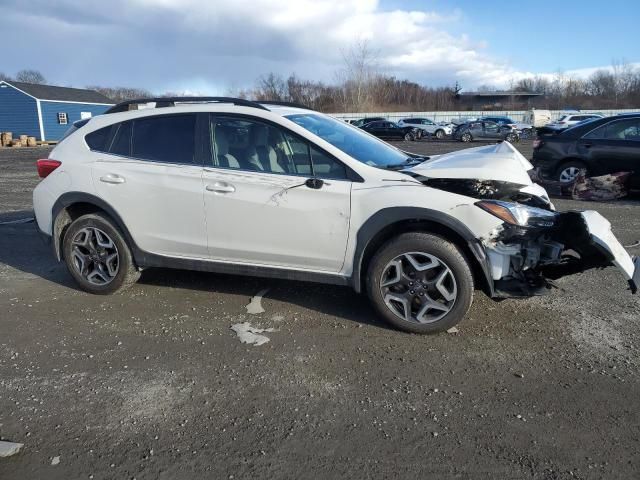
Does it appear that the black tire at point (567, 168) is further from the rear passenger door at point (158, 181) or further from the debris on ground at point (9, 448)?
the debris on ground at point (9, 448)

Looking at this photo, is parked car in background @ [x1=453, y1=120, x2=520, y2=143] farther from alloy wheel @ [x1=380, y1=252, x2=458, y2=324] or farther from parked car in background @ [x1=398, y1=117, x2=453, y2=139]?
alloy wheel @ [x1=380, y1=252, x2=458, y2=324]

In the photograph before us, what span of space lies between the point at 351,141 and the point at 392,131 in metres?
35.1

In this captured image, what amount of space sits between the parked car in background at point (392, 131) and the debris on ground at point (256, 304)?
3428 cm

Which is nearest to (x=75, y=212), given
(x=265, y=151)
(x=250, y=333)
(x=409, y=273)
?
(x=265, y=151)

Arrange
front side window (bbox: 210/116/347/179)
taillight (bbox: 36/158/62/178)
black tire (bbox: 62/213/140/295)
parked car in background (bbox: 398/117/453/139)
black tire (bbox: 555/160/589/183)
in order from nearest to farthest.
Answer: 1. front side window (bbox: 210/116/347/179)
2. black tire (bbox: 62/213/140/295)
3. taillight (bbox: 36/158/62/178)
4. black tire (bbox: 555/160/589/183)
5. parked car in background (bbox: 398/117/453/139)

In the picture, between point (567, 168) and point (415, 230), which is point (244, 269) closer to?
point (415, 230)

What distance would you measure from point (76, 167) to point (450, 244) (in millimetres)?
3502

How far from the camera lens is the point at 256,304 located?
15.6 ft

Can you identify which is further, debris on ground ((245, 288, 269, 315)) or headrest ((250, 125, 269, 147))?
debris on ground ((245, 288, 269, 315))

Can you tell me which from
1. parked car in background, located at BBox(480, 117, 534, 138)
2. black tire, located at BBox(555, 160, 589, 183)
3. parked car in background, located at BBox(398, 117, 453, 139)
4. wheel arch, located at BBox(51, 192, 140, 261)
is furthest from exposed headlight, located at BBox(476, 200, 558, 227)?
parked car in background, located at BBox(398, 117, 453, 139)

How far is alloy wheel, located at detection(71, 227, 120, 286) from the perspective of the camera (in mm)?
4926

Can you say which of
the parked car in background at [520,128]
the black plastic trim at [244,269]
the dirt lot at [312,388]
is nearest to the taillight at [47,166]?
the dirt lot at [312,388]

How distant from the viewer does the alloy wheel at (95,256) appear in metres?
4.93

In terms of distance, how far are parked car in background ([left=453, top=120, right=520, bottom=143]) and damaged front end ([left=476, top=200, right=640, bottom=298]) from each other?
31866 millimetres
